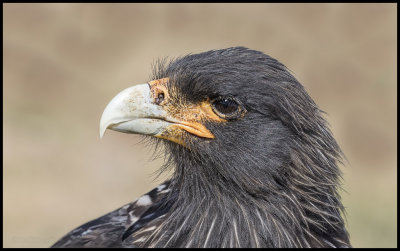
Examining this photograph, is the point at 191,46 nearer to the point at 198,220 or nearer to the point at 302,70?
the point at 302,70

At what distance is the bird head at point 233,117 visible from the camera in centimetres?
426

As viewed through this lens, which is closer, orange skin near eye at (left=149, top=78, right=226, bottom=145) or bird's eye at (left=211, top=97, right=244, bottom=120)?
bird's eye at (left=211, top=97, right=244, bottom=120)

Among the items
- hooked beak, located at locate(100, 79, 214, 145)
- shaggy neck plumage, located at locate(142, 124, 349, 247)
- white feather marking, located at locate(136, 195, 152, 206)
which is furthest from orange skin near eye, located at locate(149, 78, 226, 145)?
white feather marking, located at locate(136, 195, 152, 206)

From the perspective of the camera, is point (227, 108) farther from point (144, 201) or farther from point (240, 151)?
point (144, 201)

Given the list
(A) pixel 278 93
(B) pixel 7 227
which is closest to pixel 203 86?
(A) pixel 278 93

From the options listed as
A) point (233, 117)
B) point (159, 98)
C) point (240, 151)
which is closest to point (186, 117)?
point (159, 98)

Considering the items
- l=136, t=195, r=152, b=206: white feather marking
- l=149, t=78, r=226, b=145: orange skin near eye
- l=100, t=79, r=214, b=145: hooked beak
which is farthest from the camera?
l=136, t=195, r=152, b=206: white feather marking

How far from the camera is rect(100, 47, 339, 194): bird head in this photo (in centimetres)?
426

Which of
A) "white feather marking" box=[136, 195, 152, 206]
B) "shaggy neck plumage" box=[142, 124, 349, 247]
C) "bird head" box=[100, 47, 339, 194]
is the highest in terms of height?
"bird head" box=[100, 47, 339, 194]

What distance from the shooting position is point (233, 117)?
432 centimetres

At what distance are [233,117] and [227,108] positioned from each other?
8 centimetres

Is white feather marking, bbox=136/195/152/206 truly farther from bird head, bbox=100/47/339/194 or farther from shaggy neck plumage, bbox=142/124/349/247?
bird head, bbox=100/47/339/194

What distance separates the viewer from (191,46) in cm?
1363

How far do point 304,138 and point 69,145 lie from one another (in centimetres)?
884
